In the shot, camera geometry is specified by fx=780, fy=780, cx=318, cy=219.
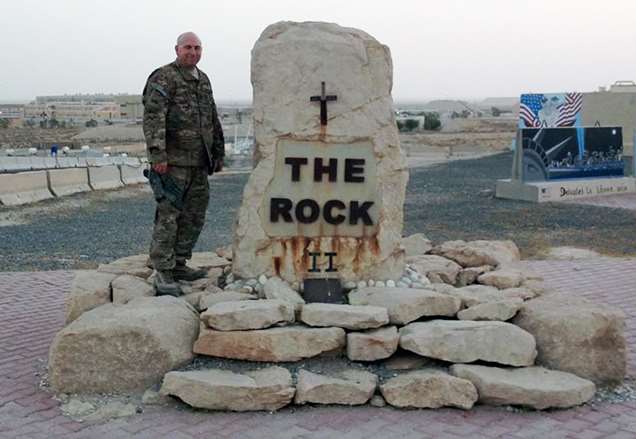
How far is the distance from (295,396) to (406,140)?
42086mm

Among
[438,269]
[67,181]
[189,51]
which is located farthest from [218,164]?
[67,181]

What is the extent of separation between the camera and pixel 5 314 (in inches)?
279

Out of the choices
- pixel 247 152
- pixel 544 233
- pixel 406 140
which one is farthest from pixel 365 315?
pixel 406 140

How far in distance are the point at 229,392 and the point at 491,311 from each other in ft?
6.24

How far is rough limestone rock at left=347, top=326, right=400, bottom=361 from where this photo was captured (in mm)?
5074

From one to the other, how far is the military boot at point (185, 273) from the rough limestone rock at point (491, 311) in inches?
89.9

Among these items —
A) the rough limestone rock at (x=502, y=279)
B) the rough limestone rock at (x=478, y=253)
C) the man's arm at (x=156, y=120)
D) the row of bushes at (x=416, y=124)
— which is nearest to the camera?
the man's arm at (x=156, y=120)

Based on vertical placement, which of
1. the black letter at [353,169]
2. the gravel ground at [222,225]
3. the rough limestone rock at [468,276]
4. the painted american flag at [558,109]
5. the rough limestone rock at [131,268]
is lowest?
the gravel ground at [222,225]

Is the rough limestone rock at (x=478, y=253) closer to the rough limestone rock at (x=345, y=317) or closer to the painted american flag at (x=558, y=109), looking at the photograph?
the rough limestone rock at (x=345, y=317)

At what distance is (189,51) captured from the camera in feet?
19.1

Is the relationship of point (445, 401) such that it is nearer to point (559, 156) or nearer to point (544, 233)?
point (544, 233)

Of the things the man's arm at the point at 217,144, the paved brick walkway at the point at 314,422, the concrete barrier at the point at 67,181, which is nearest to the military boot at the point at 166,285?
the man's arm at the point at 217,144

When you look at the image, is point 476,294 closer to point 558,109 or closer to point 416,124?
point 558,109

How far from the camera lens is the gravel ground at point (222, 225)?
10680mm
